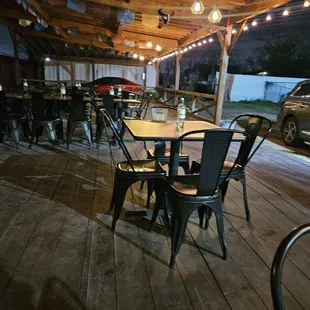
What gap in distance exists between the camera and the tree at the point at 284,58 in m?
18.0

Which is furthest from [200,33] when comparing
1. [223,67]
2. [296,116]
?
[296,116]

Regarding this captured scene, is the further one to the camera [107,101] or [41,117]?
[107,101]

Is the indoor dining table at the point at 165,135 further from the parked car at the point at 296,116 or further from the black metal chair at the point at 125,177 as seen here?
the parked car at the point at 296,116

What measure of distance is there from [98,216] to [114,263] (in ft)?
2.15

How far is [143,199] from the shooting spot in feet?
8.92

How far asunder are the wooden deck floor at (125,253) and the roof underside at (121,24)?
138 inches

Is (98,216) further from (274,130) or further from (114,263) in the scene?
(274,130)

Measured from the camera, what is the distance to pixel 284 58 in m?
18.9

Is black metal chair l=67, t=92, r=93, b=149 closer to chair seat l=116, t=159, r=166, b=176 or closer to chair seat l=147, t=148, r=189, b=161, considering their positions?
chair seat l=147, t=148, r=189, b=161

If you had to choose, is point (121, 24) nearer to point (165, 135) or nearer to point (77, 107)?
point (77, 107)

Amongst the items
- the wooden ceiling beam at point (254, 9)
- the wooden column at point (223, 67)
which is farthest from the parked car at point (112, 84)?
the wooden ceiling beam at point (254, 9)

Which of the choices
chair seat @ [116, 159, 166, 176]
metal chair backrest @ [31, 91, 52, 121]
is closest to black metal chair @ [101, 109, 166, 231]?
chair seat @ [116, 159, 166, 176]

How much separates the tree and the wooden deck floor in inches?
714

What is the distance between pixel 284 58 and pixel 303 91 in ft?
51.7
